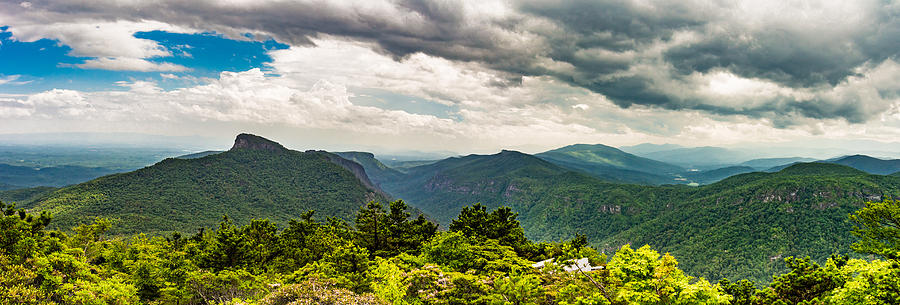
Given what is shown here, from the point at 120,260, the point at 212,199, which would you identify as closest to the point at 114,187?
the point at 212,199

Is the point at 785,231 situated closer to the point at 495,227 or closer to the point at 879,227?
the point at 879,227

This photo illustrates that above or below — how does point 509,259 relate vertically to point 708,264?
above

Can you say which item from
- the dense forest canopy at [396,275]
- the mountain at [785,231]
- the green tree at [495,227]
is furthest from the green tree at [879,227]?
the mountain at [785,231]

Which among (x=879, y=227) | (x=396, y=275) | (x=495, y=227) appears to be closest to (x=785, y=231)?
(x=879, y=227)

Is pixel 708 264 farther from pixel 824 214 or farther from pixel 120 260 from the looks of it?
pixel 120 260

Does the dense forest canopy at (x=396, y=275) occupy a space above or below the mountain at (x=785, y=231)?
above

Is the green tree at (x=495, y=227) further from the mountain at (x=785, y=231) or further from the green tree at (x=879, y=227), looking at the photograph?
the mountain at (x=785, y=231)

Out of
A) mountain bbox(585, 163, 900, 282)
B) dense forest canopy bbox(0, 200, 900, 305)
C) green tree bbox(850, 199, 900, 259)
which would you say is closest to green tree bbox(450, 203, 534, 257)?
dense forest canopy bbox(0, 200, 900, 305)

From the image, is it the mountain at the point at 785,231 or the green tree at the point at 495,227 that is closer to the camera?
the green tree at the point at 495,227

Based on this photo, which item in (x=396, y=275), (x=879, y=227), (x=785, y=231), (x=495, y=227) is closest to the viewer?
→ (x=396, y=275)

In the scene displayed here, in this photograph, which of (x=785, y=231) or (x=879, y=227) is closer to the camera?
(x=879, y=227)

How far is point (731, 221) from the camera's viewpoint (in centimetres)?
19738

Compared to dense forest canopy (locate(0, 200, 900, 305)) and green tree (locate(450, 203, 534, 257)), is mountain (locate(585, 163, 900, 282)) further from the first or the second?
dense forest canopy (locate(0, 200, 900, 305))

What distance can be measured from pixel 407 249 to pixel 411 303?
20047 mm
